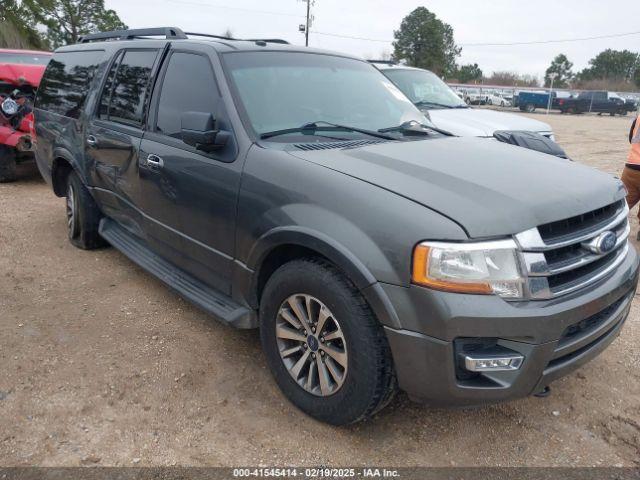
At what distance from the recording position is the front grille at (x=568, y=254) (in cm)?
216

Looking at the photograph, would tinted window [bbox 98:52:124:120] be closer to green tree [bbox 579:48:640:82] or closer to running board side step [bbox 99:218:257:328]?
running board side step [bbox 99:218:257:328]

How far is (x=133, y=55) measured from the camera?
402cm

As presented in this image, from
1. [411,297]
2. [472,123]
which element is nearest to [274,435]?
[411,297]

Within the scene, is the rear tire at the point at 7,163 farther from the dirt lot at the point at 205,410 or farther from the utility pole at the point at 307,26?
the utility pole at the point at 307,26

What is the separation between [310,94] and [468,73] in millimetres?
94561

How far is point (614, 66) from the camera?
8381cm

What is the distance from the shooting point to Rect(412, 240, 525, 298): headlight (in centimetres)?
211

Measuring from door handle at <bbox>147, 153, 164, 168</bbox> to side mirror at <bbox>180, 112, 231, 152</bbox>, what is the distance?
545 millimetres

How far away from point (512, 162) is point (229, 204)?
61.9 inches

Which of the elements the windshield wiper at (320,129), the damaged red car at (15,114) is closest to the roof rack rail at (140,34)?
the windshield wiper at (320,129)

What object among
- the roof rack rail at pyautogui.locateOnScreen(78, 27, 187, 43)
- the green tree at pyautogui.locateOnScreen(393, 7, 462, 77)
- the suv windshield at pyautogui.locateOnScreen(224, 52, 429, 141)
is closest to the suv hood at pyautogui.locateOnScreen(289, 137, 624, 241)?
the suv windshield at pyautogui.locateOnScreen(224, 52, 429, 141)

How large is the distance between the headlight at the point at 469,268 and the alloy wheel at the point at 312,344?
1.78 ft

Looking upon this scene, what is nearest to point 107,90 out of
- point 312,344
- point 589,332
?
point 312,344

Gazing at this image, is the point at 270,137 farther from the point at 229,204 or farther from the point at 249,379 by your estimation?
the point at 249,379
